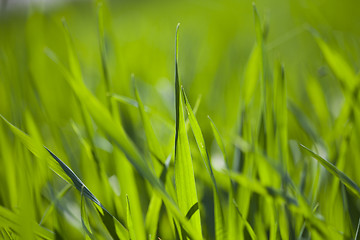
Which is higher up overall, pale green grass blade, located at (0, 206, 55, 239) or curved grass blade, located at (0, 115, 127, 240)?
curved grass blade, located at (0, 115, 127, 240)

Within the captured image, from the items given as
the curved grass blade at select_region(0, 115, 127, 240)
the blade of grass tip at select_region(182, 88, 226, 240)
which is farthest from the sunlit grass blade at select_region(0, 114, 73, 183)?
the blade of grass tip at select_region(182, 88, 226, 240)

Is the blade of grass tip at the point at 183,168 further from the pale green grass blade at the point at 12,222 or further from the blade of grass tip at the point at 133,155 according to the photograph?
the pale green grass blade at the point at 12,222

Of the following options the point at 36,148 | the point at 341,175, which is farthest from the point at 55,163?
the point at 341,175

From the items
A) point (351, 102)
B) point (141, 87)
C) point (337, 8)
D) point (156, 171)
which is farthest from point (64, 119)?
point (337, 8)

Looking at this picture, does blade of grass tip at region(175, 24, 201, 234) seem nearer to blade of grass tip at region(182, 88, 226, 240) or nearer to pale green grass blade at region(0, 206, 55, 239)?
blade of grass tip at region(182, 88, 226, 240)

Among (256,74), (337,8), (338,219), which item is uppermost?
(337,8)

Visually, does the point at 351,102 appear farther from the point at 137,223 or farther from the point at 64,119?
the point at 64,119

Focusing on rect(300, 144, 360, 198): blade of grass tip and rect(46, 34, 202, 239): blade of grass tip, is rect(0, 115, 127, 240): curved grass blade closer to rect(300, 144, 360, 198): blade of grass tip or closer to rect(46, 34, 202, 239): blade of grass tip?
rect(46, 34, 202, 239): blade of grass tip

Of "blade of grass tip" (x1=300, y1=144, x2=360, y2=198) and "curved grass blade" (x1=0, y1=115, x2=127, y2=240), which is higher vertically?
"curved grass blade" (x1=0, y1=115, x2=127, y2=240)

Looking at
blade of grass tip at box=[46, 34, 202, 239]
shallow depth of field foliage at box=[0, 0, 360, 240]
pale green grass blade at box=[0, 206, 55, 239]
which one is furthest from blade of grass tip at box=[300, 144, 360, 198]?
pale green grass blade at box=[0, 206, 55, 239]

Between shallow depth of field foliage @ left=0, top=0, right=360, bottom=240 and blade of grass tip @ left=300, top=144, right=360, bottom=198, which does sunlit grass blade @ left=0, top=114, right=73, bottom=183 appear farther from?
blade of grass tip @ left=300, top=144, right=360, bottom=198

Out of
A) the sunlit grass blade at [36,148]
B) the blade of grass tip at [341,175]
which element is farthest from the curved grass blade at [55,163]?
the blade of grass tip at [341,175]
